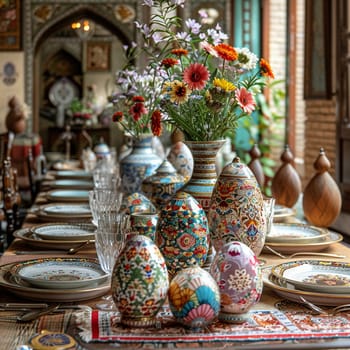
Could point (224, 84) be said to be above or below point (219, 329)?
above

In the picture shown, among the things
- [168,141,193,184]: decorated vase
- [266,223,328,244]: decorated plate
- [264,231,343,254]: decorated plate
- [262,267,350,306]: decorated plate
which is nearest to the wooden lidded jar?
[266,223,328,244]: decorated plate

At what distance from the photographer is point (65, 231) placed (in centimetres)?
258

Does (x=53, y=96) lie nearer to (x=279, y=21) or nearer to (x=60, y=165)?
(x=279, y=21)

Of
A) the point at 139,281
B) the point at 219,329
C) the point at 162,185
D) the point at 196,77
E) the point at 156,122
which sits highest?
the point at 196,77

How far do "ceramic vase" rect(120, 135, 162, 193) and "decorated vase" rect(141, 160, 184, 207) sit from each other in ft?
2.07

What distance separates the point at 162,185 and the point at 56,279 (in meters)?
0.88

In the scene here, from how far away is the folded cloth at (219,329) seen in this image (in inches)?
55.0

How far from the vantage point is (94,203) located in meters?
2.48

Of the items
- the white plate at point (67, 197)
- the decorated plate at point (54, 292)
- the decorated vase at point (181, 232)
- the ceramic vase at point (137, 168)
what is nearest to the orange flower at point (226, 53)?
the decorated vase at point (181, 232)

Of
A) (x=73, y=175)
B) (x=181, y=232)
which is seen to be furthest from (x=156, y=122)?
(x=73, y=175)

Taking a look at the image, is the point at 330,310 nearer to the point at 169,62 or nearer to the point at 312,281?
the point at 312,281

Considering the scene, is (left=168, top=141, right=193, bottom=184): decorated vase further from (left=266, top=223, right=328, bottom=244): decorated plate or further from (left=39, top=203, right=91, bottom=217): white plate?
(left=266, top=223, right=328, bottom=244): decorated plate

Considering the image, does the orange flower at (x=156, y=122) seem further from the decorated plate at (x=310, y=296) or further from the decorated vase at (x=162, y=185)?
the decorated plate at (x=310, y=296)

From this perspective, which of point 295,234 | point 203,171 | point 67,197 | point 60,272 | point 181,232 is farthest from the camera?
point 67,197
